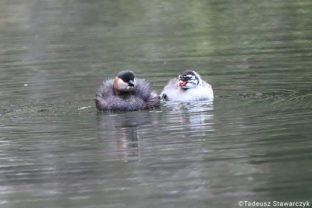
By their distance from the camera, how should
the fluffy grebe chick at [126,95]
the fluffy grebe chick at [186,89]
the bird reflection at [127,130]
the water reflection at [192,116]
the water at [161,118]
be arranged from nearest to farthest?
the water at [161,118]
the bird reflection at [127,130]
the water reflection at [192,116]
the fluffy grebe chick at [126,95]
the fluffy grebe chick at [186,89]

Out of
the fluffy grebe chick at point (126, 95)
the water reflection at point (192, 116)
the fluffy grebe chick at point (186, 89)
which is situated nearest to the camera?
the water reflection at point (192, 116)

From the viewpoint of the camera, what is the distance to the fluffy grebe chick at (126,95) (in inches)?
531

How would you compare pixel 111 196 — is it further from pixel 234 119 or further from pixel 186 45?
pixel 186 45

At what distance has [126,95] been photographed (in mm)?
13688

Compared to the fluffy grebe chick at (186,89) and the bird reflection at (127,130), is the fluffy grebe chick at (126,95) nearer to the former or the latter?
the bird reflection at (127,130)

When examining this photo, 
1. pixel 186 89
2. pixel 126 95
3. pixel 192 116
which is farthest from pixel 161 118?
pixel 186 89

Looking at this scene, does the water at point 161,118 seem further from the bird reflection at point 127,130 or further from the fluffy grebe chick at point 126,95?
the fluffy grebe chick at point 126,95

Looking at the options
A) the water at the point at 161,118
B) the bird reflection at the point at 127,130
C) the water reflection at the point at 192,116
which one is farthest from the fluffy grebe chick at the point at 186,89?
the bird reflection at the point at 127,130

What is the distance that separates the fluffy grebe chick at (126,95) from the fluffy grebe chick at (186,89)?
822 mm

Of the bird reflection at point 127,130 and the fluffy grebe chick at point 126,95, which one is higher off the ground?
the fluffy grebe chick at point 126,95

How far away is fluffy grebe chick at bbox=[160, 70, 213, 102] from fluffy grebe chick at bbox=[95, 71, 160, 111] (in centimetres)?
82

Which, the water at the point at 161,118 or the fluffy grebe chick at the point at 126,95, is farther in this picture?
the fluffy grebe chick at the point at 126,95

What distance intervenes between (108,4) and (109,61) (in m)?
11.8

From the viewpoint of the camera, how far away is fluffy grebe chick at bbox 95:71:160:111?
44.2 ft
